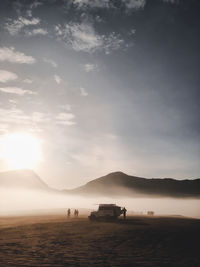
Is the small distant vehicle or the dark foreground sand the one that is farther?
the small distant vehicle

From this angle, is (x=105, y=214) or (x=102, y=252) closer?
(x=102, y=252)

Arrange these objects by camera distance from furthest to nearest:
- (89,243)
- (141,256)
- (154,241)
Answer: (154,241), (89,243), (141,256)

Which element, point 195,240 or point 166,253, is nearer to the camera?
point 166,253

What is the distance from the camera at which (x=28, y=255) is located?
1380cm

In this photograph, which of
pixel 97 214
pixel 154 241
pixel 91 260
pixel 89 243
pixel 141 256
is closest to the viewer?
pixel 91 260

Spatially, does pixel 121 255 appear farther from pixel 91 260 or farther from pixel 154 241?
pixel 154 241

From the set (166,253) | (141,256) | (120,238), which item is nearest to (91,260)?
(141,256)

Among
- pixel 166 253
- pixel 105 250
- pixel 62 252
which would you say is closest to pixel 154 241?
pixel 166 253

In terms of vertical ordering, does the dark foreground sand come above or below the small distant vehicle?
below

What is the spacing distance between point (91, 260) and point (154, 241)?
7699 millimetres

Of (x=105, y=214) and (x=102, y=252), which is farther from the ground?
(x=105, y=214)

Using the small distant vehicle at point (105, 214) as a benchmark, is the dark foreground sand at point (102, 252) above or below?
below

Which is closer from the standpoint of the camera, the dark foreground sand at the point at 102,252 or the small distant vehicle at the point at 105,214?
the dark foreground sand at the point at 102,252

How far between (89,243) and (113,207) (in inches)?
844
